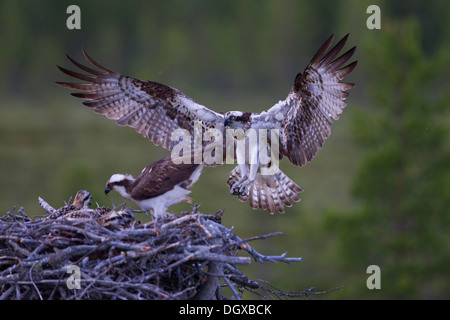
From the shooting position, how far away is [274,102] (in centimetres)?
4647

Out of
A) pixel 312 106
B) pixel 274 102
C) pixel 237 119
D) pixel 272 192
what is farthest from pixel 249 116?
pixel 274 102

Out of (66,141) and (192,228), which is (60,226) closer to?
(192,228)

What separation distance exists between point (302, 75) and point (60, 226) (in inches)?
123

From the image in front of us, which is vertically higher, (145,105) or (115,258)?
(145,105)

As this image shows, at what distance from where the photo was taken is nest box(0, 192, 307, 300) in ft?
17.0

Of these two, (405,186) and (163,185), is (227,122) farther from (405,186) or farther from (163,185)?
(405,186)

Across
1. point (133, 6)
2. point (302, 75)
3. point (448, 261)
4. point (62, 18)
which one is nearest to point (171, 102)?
point (302, 75)

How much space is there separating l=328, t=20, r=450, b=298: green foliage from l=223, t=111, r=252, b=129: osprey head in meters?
10.7

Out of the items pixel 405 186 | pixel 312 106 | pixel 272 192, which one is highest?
pixel 405 186

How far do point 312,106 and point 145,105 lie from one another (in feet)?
6.22

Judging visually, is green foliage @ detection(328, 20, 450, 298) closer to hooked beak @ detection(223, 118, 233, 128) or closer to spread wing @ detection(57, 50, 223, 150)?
spread wing @ detection(57, 50, 223, 150)

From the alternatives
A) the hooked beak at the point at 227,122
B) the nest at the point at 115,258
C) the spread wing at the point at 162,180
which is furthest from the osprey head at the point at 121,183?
the hooked beak at the point at 227,122

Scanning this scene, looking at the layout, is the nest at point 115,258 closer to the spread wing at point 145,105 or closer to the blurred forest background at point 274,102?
the spread wing at point 145,105

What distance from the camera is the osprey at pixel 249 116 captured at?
7.64 metres
